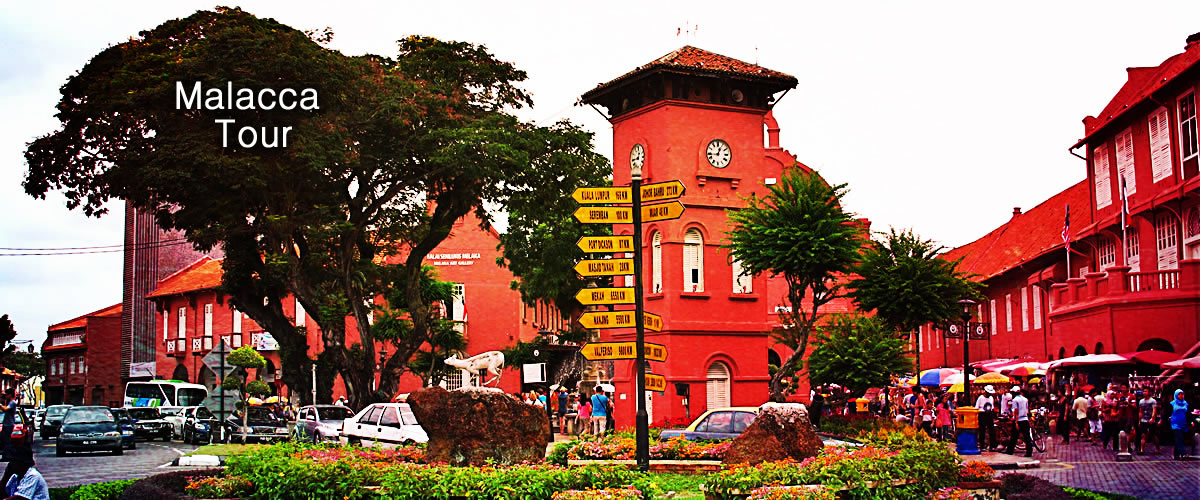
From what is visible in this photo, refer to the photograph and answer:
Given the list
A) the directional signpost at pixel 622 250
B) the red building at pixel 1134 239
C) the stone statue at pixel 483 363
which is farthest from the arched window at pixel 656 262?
the directional signpost at pixel 622 250

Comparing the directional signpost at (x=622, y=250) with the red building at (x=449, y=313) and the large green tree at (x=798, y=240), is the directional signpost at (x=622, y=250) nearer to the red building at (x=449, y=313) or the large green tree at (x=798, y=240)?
the large green tree at (x=798, y=240)

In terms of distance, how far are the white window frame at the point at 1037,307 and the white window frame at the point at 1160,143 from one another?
13.4 metres

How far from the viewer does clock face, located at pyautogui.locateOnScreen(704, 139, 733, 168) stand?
3566 centimetres

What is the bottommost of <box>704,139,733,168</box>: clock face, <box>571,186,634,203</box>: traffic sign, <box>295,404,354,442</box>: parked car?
<box>295,404,354,442</box>: parked car

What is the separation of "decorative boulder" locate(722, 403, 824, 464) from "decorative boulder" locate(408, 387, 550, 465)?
3039 millimetres

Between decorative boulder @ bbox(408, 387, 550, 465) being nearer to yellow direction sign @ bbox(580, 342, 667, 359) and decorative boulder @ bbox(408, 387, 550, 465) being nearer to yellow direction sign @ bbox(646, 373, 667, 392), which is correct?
yellow direction sign @ bbox(580, 342, 667, 359)

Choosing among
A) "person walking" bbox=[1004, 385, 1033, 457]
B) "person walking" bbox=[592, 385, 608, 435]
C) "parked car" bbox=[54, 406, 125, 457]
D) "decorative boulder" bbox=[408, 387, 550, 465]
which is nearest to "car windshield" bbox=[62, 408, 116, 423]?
"parked car" bbox=[54, 406, 125, 457]

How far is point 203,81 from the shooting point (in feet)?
104

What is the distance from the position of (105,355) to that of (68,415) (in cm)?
5105

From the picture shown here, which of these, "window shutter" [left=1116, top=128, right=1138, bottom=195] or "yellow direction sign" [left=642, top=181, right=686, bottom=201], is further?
"window shutter" [left=1116, top=128, right=1138, bottom=195]

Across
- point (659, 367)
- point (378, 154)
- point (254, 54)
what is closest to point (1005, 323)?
point (659, 367)

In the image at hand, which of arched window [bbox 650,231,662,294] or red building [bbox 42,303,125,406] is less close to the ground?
arched window [bbox 650,231,662,294]

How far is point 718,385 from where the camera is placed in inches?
1391

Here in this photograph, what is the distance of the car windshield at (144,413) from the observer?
137 feet
